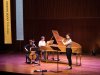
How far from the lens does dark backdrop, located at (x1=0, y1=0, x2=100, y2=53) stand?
1819 centimetres

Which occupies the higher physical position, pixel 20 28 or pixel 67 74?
pixel 20 28

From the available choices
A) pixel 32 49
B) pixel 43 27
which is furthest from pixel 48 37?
pixel 32 49

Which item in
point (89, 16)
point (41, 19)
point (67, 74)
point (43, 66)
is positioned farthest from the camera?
point (41, 19)

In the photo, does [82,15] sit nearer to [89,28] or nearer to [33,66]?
[89,28]

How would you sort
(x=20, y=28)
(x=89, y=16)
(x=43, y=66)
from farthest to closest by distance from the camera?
(x=89, y=16)
(x=20, y=28)
(x=43, y=66)

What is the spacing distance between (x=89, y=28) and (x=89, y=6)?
1.38 metres

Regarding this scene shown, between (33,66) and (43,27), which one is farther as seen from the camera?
(43,27)

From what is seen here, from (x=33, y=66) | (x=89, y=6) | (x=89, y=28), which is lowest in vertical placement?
(x=33, y=66)

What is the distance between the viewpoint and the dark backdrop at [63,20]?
716 inches

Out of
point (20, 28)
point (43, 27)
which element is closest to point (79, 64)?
point (20, 28)

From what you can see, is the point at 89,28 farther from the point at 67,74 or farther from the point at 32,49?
the point at 67,74

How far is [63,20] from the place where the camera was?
18.9 meters

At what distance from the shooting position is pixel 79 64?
13.7m

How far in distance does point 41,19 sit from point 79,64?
6567 millimetres
